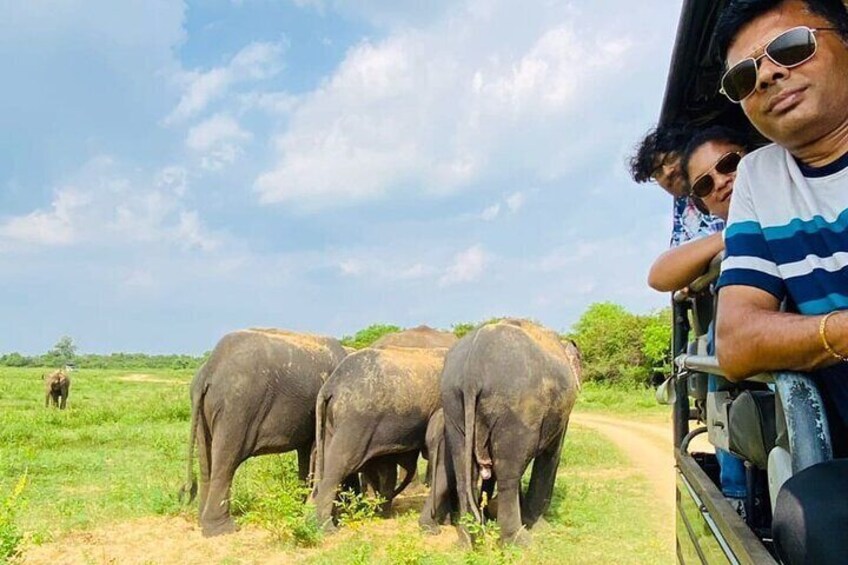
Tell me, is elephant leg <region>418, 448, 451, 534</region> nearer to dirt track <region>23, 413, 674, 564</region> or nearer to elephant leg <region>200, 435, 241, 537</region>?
dirt track <region>23, 413, 674, 564</region>

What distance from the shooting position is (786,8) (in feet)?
4.81

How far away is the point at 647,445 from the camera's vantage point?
1198cm

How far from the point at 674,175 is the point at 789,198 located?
4.56 feet

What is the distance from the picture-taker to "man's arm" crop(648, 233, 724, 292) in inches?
81.4

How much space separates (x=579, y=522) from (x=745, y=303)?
18.9 feet

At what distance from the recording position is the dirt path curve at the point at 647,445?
27.6 feet

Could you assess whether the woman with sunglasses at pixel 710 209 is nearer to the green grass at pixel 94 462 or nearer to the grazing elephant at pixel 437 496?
the grazing elephant at pixel 437 496

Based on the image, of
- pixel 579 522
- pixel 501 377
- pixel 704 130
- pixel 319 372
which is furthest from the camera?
pixel 319 372

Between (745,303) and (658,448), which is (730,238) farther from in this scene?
(658,448)

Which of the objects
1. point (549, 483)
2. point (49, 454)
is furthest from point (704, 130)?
point (49, 454)

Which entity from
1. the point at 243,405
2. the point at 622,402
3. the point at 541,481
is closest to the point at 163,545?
the point at 243,405

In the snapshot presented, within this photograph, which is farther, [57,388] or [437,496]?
[57,388]

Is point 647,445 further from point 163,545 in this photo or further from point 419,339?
point 163,545

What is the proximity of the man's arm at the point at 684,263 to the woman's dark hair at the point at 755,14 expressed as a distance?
0.56 m
